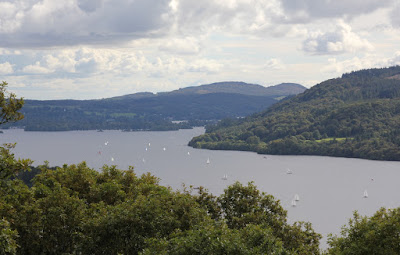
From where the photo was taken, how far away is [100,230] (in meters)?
40.3

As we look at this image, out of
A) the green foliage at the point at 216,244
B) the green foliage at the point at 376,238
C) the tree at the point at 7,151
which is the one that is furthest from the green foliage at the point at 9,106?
the green foliage at the point at 376,238

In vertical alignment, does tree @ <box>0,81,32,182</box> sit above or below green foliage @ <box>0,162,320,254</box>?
above

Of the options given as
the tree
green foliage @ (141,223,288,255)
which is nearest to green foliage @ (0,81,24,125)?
the tree

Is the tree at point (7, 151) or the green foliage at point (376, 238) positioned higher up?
→ the tree at point (7, 151)

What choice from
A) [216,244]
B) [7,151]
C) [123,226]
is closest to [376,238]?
[216,244]

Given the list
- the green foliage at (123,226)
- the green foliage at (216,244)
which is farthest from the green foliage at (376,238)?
the green foliage at (216,244)

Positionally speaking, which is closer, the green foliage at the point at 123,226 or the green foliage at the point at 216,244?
the green foliage at the point at 216,244

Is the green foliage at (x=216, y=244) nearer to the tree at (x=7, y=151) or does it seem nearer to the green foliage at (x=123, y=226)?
the green foliage at (x=123, y=226)

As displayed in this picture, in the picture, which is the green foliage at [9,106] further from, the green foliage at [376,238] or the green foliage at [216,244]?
the green foliage at [376,238]

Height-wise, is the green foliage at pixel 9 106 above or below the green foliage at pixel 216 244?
above

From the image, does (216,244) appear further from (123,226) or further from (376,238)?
(123,226)

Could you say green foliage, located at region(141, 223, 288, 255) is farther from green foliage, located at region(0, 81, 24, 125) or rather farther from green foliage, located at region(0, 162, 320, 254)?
green foliage, located at region(0, 81, 24, 125)

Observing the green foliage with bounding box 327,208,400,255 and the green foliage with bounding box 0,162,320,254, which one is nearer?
the green foliage with bounding box 327,208,400,255

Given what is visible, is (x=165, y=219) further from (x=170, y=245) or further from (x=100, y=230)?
(x=170, y=245)
